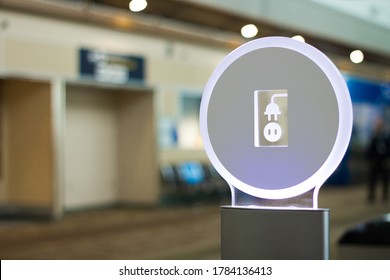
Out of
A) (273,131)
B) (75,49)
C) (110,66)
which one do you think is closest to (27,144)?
(75,49)

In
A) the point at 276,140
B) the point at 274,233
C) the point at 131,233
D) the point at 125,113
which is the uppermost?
the point at 125,113

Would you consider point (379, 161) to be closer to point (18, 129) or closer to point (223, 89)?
point (18, 129)

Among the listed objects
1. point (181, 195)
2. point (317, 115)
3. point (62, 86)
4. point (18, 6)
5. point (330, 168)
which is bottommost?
point (181, 195)

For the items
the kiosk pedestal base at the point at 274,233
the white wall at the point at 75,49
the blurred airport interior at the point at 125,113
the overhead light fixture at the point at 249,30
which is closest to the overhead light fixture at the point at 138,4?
the blurred airport interior at the point at 125,113

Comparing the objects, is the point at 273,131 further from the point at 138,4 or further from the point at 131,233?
the point at 131,233

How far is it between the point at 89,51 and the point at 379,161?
5.97m

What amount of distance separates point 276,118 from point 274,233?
0.31 meters

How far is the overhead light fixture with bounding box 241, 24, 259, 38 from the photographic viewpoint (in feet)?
19.1

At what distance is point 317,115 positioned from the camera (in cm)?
173

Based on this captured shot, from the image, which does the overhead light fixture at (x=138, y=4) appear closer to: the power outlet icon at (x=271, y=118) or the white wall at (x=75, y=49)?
the power outlet icon at (x=271, y=118)

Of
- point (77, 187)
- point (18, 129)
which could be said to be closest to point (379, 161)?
point (77, 187)

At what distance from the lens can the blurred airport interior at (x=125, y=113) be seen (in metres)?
6.57

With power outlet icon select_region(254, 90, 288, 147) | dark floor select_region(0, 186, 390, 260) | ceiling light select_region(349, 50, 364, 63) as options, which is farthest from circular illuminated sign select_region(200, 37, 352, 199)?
ceiling light select_region(349, 50, 364, 63)

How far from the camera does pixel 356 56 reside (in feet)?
23.6
